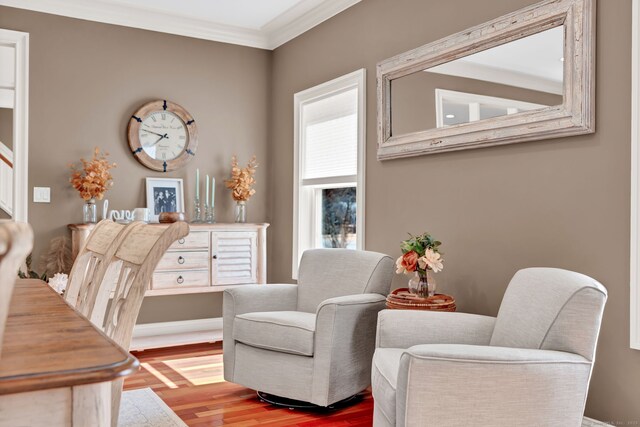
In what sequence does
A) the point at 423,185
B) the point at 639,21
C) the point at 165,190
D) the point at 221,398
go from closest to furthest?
the point at 639,21, the point at 221,398, the point at 423,185, the point at 165,190

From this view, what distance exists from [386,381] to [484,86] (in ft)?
5.70

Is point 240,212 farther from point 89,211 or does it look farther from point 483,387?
point 483,387

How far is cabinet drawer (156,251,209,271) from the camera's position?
4.44 meters

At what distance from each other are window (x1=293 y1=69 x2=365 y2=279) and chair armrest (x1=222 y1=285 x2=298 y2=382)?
76 centimetres

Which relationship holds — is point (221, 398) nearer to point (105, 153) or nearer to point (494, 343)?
point (494, 343)

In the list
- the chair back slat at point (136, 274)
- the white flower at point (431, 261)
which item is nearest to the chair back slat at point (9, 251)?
the chair back slat at point (136, 274)

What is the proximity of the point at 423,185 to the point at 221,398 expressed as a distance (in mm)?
1741

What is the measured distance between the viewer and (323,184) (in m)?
4.61

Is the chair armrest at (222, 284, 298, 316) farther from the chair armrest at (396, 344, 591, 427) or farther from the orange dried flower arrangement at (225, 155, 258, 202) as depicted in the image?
the chair armrest at (396, 344, 591, 427)

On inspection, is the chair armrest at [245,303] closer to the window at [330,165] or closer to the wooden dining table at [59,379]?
the window at [330,165]

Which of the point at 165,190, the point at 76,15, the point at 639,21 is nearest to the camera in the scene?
the point at 639,21

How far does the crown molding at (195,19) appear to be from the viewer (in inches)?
173

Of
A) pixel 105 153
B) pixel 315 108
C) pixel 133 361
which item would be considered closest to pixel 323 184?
pixel 315 108

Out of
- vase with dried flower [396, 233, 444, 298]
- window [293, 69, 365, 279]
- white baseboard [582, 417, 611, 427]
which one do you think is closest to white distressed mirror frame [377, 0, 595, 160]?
window [293, 69, 365, 279]
